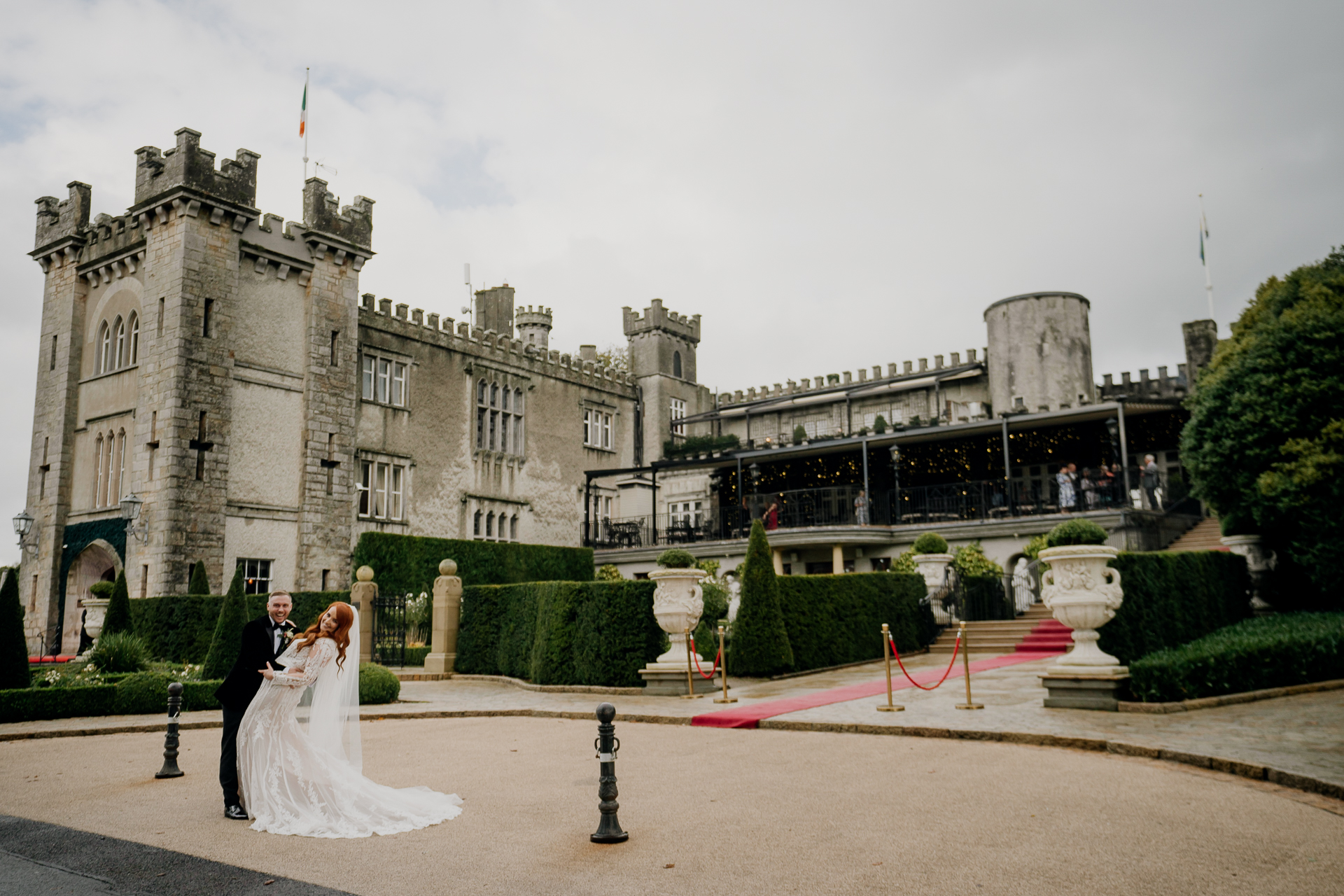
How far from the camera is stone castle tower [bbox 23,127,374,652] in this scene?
80.9 feet

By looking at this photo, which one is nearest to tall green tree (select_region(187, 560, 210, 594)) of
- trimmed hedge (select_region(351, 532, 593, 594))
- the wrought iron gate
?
the wrought iron gate

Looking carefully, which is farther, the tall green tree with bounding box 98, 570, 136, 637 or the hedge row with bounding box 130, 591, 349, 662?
the hedge row with bounding box 130, 591, 349, 662

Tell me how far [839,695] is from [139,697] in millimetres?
10393

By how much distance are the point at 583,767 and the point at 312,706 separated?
9.28ft

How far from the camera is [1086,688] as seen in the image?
1126 cm

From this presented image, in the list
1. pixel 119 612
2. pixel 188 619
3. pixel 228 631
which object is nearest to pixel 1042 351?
pixel 188 619

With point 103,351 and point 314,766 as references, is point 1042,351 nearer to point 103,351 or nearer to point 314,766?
point 103,351

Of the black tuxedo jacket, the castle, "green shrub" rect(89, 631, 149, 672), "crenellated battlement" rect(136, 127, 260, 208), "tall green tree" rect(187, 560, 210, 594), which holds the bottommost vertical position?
"green shrub" rect(89, 631, 149, 672)

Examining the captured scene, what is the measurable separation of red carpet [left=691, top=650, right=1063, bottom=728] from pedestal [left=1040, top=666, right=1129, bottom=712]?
8.34ft

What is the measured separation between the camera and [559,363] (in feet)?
122

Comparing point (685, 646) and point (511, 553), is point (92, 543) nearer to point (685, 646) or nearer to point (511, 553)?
point (511, 553)

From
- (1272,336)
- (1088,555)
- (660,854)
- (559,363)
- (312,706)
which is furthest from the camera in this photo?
(559,363)

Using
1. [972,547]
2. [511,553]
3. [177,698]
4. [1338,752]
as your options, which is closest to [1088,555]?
[1338,752]

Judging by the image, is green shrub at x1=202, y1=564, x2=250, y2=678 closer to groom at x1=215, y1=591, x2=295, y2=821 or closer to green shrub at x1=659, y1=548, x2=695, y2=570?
green shrub at x1=659, y1=548, x2=695, y2=570
